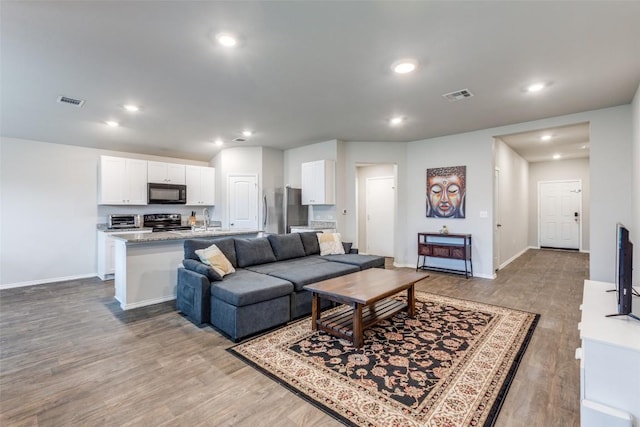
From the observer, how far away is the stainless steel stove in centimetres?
628

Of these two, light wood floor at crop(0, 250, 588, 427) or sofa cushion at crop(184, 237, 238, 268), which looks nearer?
light wood floor at crop(0, 250, 588, 427)

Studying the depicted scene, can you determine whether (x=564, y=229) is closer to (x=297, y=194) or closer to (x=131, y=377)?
(x=297, y=194)

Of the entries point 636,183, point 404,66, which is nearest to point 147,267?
point 404,66

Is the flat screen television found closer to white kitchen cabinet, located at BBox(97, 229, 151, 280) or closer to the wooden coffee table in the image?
the wooden coffee table

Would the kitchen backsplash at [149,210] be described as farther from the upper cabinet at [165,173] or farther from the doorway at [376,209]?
the doorway at [376,209]

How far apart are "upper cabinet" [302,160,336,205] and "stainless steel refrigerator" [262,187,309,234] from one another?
0.39m

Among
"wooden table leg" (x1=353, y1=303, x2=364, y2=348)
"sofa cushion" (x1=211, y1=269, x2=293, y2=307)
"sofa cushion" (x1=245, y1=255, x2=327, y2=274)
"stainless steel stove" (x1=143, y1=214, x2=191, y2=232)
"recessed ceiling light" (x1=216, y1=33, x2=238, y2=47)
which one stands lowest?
"wooden table leg" (x1=353, y1=303, x2=364, y2=348)

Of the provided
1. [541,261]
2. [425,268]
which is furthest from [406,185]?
[541,261]

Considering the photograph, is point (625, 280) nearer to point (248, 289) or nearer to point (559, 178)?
point (248, 289)

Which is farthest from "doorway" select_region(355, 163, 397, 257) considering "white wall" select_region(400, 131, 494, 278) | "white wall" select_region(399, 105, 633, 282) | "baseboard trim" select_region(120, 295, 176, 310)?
"baseboard trim" select_region(120, 295, 176, 310)

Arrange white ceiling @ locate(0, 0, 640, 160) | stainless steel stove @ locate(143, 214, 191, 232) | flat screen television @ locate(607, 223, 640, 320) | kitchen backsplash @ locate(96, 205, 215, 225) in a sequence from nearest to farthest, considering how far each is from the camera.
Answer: flat screen television @ locate(607, 223, 640, 320) → white ceiling @ locate(0, 0, 640, 160) → kitchen backsplash @ locate(96, 205, 215, 225) → stainless steel stove @ locate(143, 214, 191, 232)

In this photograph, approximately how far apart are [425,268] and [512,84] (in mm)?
3739

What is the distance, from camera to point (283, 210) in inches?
274

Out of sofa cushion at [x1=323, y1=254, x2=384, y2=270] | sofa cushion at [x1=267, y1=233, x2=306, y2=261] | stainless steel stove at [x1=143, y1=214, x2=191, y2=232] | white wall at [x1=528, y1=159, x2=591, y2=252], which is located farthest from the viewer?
white wall at [x1=528, y1=159, x2=591, y2=252]
